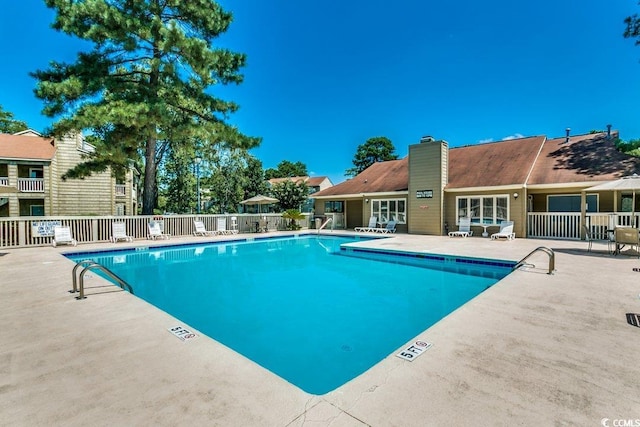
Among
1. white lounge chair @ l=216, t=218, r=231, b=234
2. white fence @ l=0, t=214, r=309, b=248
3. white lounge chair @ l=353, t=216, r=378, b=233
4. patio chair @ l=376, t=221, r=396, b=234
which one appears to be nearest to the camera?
white fence @ l=0, t=214, r=309, b=248

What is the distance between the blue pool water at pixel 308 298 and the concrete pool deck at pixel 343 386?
34.7 inches

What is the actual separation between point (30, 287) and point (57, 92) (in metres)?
8.73

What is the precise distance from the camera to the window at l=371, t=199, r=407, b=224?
1669 centimetres

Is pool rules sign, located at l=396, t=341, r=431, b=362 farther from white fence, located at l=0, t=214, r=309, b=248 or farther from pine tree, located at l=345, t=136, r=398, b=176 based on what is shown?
pine tree, located at l=345, t=136, r=398, b=176

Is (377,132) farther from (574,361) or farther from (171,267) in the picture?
(574,361)

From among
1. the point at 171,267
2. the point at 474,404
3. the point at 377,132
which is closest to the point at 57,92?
the point at 171,267

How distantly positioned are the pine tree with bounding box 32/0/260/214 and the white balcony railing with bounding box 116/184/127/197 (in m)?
8.92

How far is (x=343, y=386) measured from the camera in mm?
2316

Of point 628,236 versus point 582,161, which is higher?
point 582,161

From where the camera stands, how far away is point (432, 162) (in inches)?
595

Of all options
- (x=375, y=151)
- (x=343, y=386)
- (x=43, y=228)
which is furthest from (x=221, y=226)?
(x=375, y=151)

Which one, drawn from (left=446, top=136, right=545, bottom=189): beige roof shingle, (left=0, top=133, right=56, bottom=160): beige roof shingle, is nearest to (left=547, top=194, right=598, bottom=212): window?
(left=446, top=136, right=545, bottom=189): beige roof shingle

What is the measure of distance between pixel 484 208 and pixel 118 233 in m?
16.4

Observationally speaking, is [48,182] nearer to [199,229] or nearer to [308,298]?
[199,229]
